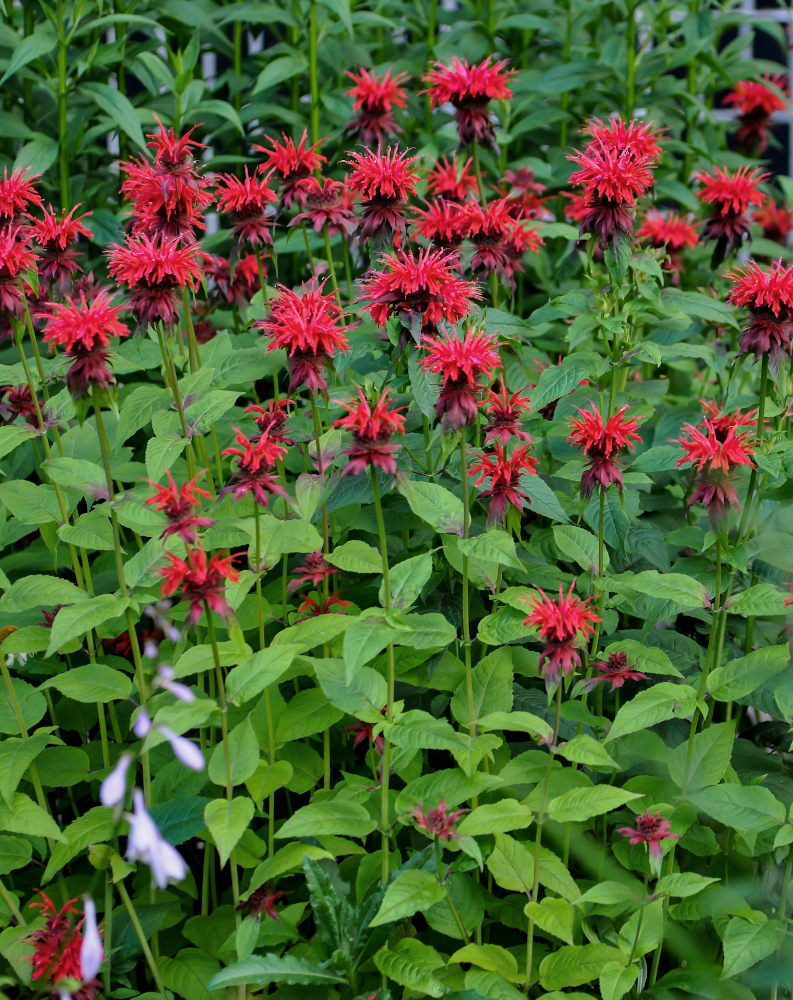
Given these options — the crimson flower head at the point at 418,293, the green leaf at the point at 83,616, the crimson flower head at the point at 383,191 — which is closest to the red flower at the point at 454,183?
the crimson flower head at the point at 383,191

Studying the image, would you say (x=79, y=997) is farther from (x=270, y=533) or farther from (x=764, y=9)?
(x=764, y=9)

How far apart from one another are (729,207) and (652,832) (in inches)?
55.6

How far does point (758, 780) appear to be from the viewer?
1.65 meters

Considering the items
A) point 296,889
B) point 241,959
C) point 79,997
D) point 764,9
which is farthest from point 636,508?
point 764,9

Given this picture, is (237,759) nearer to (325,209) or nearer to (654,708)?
(654,708)

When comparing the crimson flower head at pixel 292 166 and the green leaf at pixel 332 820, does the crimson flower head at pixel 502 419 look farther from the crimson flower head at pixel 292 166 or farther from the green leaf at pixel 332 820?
the crimson flower head at pixel 292 166

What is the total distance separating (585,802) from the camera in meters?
1.42

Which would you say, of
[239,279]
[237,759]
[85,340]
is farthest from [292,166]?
[237,759]

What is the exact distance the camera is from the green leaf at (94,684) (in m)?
1.51

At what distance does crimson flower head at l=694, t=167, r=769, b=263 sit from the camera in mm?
2252

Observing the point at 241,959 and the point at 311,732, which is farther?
the point at 311,732

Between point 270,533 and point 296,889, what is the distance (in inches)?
21.5

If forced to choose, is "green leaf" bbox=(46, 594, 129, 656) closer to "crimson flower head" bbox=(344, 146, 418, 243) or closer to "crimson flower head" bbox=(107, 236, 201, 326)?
"crimson flower head" bbox=(107, 236, 201, 326)

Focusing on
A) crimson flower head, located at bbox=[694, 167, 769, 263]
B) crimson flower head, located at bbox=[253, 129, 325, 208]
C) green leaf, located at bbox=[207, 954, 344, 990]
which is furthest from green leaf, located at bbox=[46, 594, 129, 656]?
crimson flower head, located at bbox=[694, 167, 769, 263]
